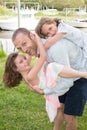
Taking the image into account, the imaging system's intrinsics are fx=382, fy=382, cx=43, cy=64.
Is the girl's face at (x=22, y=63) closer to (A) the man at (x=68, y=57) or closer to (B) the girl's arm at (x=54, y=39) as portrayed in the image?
(A) the man at (x=68, y=57)

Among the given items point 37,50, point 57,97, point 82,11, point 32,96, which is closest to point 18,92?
point 32,96

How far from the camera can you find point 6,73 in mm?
2904

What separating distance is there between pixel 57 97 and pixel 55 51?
528 millimetres

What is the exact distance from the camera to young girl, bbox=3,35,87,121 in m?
2.59

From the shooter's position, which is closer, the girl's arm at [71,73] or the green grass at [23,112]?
the girl's arm at [71,73]

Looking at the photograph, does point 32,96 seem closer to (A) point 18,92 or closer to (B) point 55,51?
(A) point 18,92

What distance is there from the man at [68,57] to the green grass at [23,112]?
108 cm

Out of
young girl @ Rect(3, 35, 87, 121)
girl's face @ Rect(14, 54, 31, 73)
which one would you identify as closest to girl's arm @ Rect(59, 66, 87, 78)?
young girl @ Rect(3, 35, 87, 121)

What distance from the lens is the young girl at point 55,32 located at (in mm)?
2562

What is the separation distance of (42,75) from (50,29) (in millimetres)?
359

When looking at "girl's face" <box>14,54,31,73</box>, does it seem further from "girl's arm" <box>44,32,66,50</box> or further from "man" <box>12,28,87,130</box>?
Result: "girl's arm" <box>44,32,66,50</box>

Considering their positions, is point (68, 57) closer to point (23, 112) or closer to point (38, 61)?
point (38, 61)

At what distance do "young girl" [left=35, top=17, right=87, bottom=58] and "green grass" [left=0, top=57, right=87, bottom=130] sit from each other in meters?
1.41

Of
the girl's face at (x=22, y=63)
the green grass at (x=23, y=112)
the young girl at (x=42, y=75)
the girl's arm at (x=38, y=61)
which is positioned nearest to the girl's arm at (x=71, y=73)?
the young girl at (x=42, y=75)
